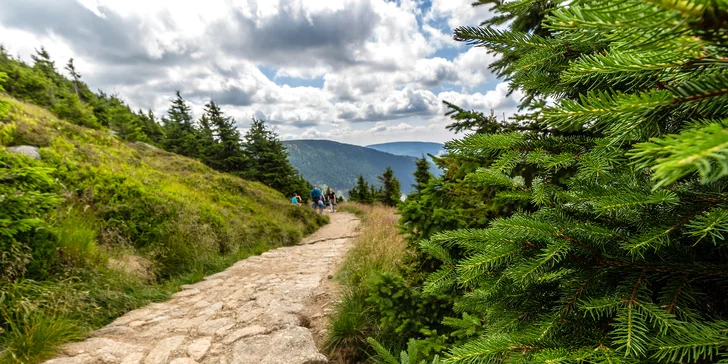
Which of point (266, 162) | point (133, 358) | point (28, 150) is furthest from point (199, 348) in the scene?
point (266, 162)

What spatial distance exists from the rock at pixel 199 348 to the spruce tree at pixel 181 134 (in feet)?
89.8

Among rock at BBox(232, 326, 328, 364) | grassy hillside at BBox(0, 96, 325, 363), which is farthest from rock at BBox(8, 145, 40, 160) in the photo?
rock at BBox(232, 326, 328, 364)

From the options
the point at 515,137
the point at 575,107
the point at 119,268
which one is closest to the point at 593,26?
the point at 575,107

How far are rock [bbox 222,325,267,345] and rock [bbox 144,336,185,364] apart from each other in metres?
0.52

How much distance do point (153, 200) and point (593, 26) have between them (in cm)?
857

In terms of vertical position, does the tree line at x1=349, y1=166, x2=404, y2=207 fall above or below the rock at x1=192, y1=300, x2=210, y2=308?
below

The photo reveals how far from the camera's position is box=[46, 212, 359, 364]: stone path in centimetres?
311

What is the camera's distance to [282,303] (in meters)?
4.41

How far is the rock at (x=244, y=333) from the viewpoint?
138 inches

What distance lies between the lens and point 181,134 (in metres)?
31.3

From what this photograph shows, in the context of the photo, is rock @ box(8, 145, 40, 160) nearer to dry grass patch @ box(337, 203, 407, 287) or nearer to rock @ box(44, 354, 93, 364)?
rock @ box(44, 354, 93, 364)

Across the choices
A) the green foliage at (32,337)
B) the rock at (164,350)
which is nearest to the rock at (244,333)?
the rock at (164,350)

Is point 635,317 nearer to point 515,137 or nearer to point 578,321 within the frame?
point 578,321

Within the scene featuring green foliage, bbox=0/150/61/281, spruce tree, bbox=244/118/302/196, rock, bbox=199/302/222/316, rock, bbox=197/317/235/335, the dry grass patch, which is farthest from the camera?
spruce tree, bbox=244/118/302/196
